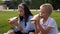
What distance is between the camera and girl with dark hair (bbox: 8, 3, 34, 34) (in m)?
4.73

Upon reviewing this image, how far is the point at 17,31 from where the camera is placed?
4.89 metres

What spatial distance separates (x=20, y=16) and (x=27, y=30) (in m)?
0.30

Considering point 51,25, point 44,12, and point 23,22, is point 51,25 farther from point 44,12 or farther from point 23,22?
point 23,22

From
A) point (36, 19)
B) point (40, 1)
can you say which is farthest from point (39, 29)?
point (40, 1)

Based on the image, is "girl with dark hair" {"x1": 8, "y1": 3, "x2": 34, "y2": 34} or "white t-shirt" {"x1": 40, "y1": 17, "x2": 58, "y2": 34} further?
"girl with dark hair" {"x1": 8, "y1": 3, "x2": 34, "y2": 34}

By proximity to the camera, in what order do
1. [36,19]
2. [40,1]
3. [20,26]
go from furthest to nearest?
Answer: [40,1] < [20,26] < [36,19]

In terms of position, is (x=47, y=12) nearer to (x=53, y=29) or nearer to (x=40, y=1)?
(x=53, y=29)

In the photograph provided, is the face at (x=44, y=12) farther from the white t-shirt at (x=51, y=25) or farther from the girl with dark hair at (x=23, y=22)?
the girl with dark hair at (x=23, y=22)

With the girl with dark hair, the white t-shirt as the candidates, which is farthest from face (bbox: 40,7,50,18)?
the girl with dark hair

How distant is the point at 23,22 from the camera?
491cm

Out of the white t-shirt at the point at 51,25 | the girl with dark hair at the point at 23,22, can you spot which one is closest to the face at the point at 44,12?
the white t-shirt at the point at 51,25

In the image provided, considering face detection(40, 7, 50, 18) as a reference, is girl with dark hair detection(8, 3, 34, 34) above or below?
below

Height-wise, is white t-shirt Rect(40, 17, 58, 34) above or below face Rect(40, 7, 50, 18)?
below

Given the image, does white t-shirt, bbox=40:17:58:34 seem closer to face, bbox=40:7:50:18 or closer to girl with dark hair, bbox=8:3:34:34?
face, bbox=40:7:50:18
